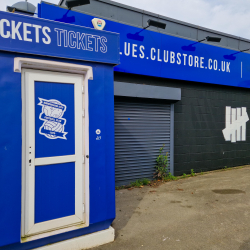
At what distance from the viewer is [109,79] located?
343 centimetres

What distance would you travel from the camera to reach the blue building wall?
2.71m

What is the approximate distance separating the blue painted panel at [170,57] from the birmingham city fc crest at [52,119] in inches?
118

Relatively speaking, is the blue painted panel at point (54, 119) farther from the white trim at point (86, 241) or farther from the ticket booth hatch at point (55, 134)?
the white trim at point (86, 241)

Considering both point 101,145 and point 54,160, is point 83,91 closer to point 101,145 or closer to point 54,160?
point 101,145

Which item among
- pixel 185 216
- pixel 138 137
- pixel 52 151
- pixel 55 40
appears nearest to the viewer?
pixel 55 40

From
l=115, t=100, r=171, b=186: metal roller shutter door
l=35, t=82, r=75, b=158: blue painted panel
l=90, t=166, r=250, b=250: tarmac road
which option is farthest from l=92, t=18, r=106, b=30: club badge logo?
l=90, t=166, r=250, b=250: tarmac road

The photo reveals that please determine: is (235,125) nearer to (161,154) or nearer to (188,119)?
(188,119)

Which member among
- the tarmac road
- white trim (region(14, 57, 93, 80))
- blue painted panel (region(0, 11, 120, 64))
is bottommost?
the tarmac road

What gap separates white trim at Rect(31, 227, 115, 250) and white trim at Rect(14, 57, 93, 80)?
2.27 meters

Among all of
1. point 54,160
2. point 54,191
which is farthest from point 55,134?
point 54,191

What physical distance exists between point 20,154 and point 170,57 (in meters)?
5.34

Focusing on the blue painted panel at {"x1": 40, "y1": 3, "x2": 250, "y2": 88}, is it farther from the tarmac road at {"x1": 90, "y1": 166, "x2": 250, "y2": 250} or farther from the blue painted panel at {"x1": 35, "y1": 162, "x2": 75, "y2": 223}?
the blue painted panel at {"x1": 35, "y1": 162, "x2": 75, "y2": 223}

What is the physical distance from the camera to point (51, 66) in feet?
9.95

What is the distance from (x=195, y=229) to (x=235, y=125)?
571 centimetres
